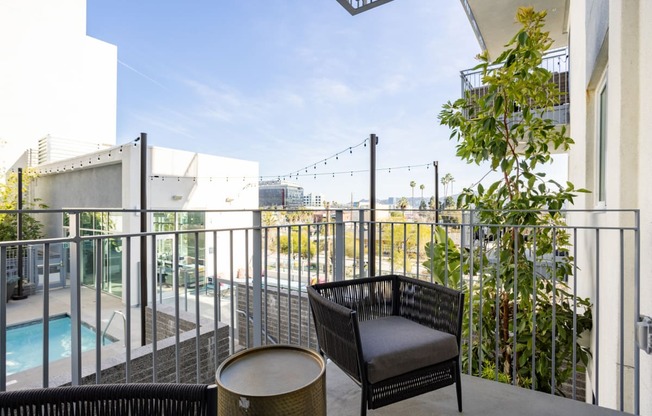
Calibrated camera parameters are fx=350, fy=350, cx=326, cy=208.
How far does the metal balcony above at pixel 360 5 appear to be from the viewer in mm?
3398

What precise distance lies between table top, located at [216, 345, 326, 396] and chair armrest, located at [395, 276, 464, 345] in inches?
36.7

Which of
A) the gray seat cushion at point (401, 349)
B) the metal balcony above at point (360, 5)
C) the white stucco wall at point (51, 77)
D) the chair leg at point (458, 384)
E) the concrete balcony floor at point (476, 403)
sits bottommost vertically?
the concrete balcony floor at point (476, 403)

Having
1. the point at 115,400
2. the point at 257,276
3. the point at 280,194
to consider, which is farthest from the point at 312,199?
the point at 115,400

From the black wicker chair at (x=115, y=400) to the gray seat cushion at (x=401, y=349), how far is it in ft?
3.15

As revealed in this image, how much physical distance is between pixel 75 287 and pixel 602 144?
383 cm

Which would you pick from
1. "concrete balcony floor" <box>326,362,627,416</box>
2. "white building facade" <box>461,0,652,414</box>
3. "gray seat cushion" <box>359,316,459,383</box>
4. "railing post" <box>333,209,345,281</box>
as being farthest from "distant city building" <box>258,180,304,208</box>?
"gray seat cushion" <box>359,316,459,383</box>

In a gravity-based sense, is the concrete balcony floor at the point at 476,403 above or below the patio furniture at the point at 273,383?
below

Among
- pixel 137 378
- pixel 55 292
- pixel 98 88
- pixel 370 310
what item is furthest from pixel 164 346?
pixel 98 88

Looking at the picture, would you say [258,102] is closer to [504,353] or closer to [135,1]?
[135,1]

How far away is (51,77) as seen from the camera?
17375 millimetres

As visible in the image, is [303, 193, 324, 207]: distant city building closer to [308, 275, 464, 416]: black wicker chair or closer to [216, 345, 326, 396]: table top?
[308, 275, 464, 416]: black wicker chair

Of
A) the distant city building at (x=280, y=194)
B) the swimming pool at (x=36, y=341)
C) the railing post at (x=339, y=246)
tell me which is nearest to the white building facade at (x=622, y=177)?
the railing post at (x=339, y=246)

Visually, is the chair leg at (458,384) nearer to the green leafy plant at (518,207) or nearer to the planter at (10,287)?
the green leafy plant at (518,207)

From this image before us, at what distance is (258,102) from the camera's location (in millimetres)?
23797
